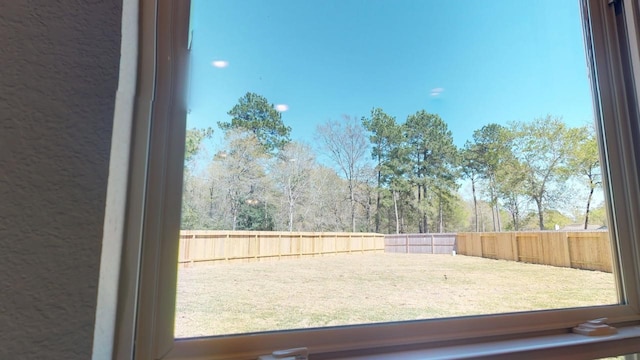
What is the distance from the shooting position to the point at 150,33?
543 mm

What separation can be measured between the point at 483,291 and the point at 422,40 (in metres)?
0.58

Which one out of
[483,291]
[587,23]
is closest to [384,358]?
[483,291]

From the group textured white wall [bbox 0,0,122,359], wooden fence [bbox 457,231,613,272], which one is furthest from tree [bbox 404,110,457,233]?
textured white wall [bbox 0,0,122,359]

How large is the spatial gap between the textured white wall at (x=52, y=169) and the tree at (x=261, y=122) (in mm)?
267

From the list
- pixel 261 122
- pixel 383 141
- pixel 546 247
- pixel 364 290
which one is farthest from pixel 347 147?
pixel 546 247

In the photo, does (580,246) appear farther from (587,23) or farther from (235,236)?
(235,236)

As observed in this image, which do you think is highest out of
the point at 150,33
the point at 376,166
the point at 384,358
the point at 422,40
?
the point at 422,40

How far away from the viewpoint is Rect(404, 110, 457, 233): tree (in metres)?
0.78

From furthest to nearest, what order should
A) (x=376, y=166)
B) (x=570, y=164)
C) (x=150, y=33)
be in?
(x=570, y=164) < (x=376, y=166) < (x=150, y=33)

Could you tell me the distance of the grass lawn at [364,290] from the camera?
0.61 metres

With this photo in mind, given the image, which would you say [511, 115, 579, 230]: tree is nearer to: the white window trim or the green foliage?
the white window trim

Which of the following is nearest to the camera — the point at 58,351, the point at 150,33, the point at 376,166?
the point at 58,351

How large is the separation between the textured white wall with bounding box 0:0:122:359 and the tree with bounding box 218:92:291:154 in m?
0.27

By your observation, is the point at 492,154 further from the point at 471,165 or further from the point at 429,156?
the point at 429,156
